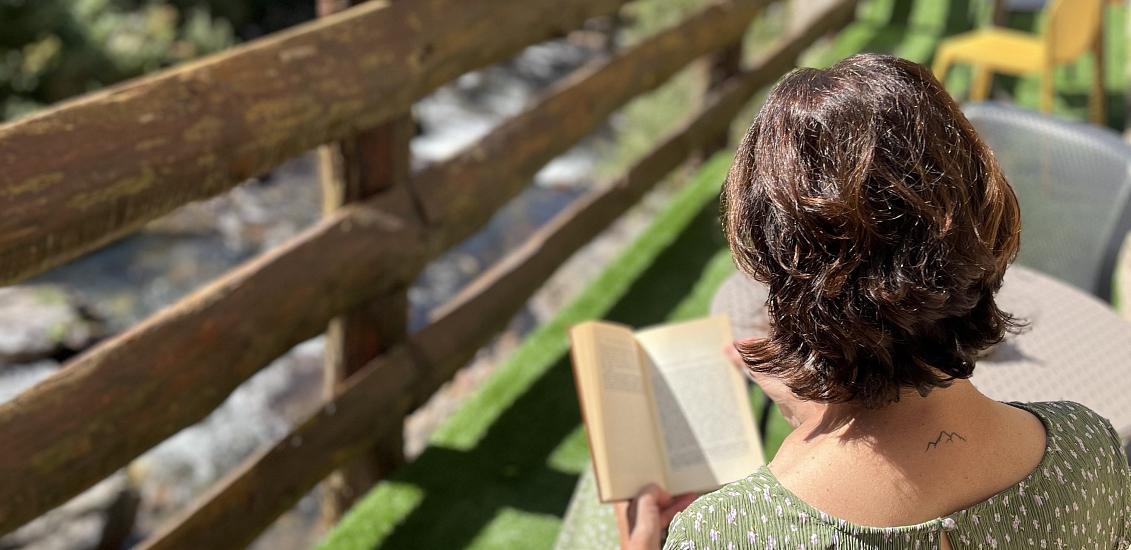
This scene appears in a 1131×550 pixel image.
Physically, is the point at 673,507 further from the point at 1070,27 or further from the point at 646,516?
the point at 1070,27

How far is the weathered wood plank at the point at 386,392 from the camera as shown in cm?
209

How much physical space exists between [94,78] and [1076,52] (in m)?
7.88

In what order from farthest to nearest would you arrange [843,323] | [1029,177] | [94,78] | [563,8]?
[94,78]
[563,8]
[1029,177]
[843,323]

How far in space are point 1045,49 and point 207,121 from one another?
153 inches

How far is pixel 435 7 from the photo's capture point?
2379 millimetres

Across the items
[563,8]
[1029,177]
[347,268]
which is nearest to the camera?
[347,268]

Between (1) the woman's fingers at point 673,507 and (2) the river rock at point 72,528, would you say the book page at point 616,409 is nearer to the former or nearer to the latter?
(1) the woman's fingers at point 673,507

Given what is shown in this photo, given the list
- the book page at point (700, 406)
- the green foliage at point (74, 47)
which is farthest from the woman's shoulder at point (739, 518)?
the green foliage at point (74, 47)

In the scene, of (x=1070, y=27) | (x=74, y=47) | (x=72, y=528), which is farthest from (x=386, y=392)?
(x=74, y=47)

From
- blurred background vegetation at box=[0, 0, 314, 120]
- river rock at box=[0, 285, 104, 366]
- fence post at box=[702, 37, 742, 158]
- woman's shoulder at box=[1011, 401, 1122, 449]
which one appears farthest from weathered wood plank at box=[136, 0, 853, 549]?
blurred background vegetation at box=[0, 0, 314, 120]

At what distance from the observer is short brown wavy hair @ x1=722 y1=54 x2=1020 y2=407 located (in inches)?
36.6

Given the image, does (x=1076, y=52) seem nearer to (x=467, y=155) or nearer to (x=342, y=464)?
(x=467, y=155)

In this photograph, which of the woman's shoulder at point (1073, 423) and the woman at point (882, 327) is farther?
the woman's shoulder at point (1073, 423)

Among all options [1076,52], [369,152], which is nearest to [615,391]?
[369,152]
